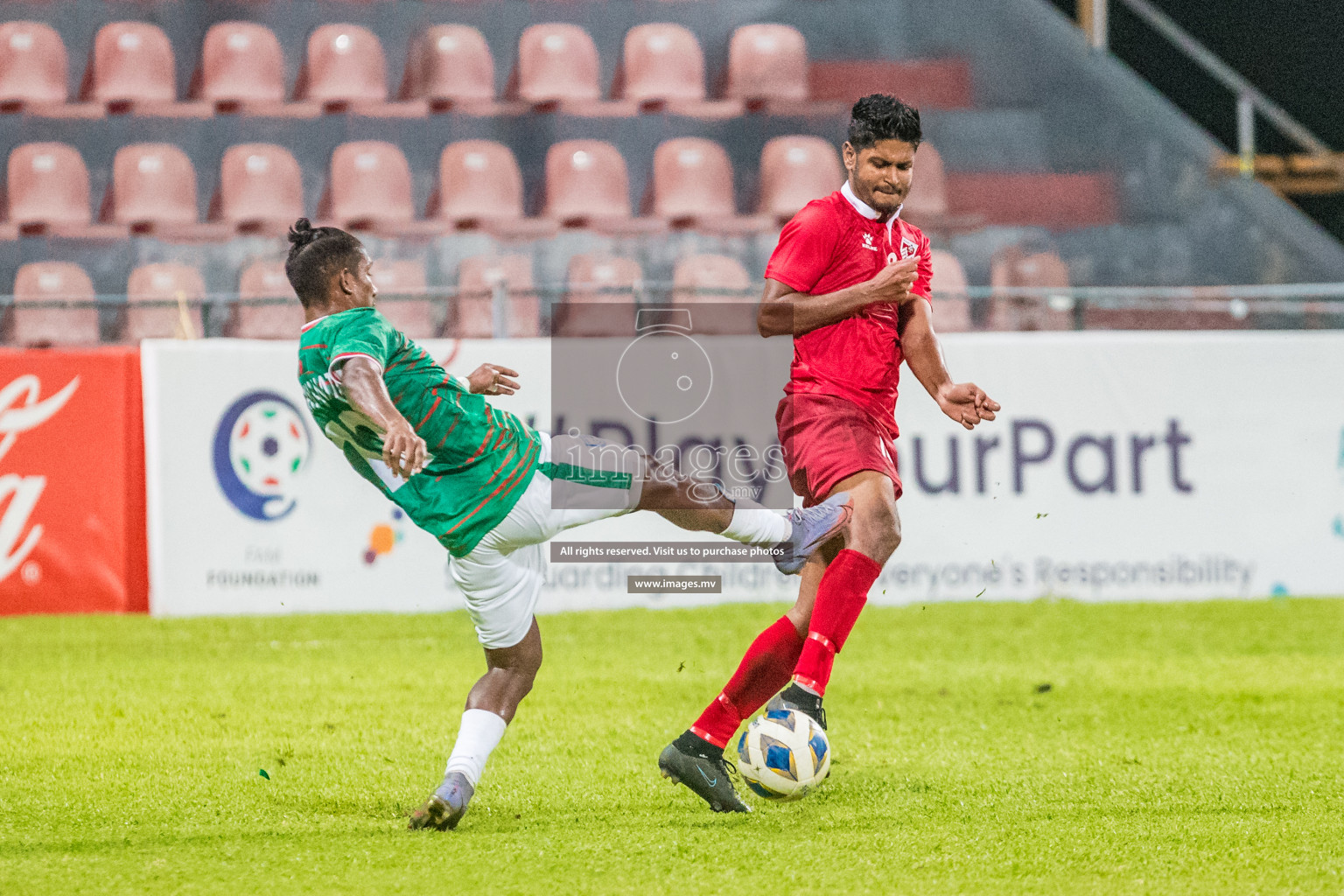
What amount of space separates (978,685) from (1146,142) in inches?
303

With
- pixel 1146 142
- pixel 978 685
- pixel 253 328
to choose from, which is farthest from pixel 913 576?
pixel 1146 142

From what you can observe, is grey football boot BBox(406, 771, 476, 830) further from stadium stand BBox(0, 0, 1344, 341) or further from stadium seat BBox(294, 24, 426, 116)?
stadium seat BBox(294, 24, 426, 116)

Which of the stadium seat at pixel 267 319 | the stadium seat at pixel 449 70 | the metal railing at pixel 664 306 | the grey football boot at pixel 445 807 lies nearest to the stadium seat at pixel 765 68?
the stadium seat at pixel 449 70

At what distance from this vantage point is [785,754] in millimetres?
3834

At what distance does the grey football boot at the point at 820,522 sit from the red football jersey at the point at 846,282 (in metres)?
0.34

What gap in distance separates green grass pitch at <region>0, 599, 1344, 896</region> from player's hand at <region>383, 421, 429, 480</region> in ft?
3.03

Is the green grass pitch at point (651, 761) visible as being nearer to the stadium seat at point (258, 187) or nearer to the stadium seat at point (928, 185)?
the stadium seat at point (258, 187)

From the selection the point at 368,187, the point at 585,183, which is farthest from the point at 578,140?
the point at 368,187

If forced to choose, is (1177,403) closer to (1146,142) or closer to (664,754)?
(1146,142)

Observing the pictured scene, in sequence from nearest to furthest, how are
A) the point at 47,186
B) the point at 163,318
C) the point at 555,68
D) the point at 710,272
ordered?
the point at 163,318 → the point at 710,272 → the point at 47,186 → the point at 555,68

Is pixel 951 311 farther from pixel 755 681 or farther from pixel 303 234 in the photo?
pixel 303 234

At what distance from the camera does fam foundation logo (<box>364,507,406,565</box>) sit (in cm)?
823

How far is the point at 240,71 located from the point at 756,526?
957cm

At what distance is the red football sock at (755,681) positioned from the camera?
13.1ft
